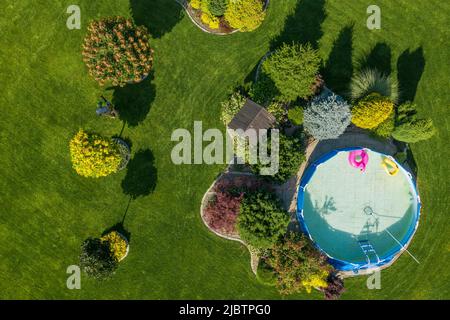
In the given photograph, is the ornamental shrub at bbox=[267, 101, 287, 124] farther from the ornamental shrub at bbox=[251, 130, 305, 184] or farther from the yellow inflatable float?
the yellow inflatable float

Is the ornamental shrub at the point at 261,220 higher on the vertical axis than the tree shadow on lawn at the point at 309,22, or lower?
lower

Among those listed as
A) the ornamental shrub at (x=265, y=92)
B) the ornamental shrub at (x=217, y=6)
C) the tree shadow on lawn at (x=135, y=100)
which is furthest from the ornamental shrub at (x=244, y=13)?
the tree shadow on lawn at (x=135, y=100)

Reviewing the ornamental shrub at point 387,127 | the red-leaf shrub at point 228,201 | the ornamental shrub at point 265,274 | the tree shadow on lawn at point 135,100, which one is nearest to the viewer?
the red-leaf shrub at point 228,201

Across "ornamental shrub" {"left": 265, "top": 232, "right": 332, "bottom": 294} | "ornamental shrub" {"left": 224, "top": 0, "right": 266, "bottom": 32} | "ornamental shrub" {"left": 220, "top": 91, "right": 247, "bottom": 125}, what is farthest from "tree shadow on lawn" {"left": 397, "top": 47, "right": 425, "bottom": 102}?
"ornamental shrub" {"left": 265, "top": 232, "right": 332, "bottom": 294}

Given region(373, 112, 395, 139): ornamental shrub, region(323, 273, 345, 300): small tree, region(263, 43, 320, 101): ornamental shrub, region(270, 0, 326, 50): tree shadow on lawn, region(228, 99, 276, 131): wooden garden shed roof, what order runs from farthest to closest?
region(270, 0, 326, 50): tree shadow on lawn → region(323, 273, 345, 300): small tree → region(373, 112, 395, 139): ornamental shrub → region(228, 99, 276, 131): wooden garden shed roof → region(263, 43, 320, 101): ornamental shrub

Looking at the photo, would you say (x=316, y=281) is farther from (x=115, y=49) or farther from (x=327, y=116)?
(x=115, y=49)

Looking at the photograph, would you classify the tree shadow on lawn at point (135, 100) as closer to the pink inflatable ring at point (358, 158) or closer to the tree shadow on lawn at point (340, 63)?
the tree shadow on lawn at point (340, 63)

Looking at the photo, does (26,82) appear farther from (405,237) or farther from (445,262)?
(445,262)
